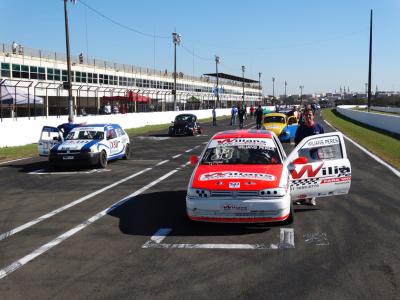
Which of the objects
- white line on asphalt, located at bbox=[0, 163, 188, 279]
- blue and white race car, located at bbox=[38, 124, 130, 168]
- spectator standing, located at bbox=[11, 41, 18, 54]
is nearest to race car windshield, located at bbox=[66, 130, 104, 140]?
blue and white race car, located at bbox=[38, 124, 130, 168]

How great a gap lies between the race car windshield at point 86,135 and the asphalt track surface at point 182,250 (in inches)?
198

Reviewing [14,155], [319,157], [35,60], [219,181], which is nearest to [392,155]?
[319,157]

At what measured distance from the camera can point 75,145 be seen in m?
14.5

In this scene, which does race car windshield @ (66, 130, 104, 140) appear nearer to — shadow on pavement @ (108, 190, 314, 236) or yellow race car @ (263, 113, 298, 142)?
shadow on pavement @ (108, 190, 314, 236)

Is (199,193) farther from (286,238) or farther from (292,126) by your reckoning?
(292,126)

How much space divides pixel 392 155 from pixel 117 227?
12.6 m

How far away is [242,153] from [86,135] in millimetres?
8471

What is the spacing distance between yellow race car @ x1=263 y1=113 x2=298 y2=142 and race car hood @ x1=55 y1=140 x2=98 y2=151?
370 inches

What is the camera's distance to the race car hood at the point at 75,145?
14.3m

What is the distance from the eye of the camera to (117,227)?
738cm

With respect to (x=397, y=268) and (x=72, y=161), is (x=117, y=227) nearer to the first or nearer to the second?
(x=397, y=268)

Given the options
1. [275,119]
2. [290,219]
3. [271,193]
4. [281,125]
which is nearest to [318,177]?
[290,219]

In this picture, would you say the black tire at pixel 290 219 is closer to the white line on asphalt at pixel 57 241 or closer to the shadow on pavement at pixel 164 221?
the shadow on pavement at pixel 164 221

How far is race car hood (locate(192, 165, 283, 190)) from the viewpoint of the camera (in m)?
6.92
